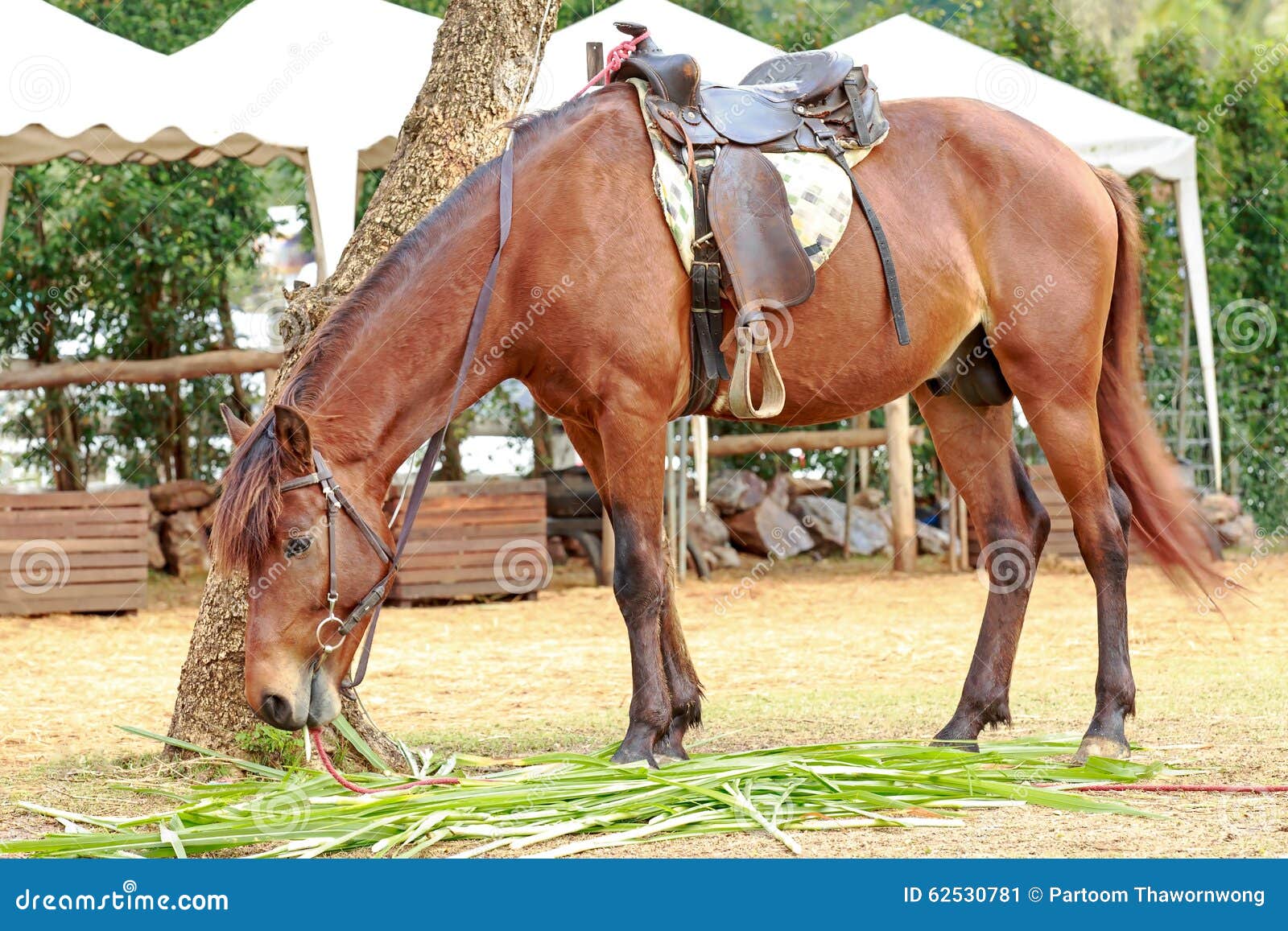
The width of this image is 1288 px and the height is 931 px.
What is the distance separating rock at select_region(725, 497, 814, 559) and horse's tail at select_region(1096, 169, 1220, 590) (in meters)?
7.59

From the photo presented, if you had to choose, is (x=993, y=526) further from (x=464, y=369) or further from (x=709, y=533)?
(x=709, y=533)

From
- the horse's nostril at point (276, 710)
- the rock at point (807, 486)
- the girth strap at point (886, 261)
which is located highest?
the girth strap at point (886, 261)

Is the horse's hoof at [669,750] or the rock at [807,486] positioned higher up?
the horse's hoof at [669,750]

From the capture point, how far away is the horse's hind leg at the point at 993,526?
176 inches

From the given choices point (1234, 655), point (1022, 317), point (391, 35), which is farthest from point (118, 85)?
point (1234, 655)

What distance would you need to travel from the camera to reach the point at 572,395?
385 centimetres

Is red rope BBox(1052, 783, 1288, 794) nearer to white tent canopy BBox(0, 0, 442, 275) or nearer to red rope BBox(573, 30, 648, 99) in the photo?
red rope BBox(573, 30, 648, 99)

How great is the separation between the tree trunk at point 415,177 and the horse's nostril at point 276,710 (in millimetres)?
937

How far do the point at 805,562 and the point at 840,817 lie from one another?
9175mm

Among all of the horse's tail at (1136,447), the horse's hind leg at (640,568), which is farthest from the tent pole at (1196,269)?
the horse's hind leg at (640,568)

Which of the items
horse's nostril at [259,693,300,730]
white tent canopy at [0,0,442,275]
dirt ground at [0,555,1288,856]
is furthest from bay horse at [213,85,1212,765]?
white tent canopy at [0,0,442,275]

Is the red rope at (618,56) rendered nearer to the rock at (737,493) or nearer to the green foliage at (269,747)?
the green foliage at (269,747)

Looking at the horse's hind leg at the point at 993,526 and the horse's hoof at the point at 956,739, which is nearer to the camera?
the horse's hoof at the point at 956,739

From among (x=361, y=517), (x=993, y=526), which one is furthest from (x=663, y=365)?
(x=993, y=526)
